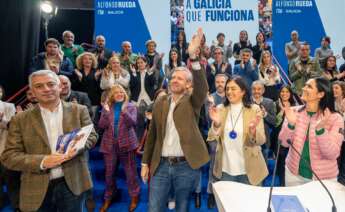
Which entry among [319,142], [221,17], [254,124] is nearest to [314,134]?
[319,142]

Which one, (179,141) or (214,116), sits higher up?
(214,116)

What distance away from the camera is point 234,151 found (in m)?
2.63

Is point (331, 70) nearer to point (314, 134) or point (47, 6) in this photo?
point (314, 134)

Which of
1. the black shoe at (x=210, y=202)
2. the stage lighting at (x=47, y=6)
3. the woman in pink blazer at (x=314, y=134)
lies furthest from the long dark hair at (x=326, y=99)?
the stage lighting at (x=47, y=6)

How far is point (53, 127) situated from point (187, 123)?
0.89 meters

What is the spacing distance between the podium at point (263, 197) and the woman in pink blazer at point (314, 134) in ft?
1.22

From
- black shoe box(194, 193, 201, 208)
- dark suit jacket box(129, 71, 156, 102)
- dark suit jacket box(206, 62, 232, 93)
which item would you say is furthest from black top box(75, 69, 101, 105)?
black shoe box(194, 193, 201, 208)

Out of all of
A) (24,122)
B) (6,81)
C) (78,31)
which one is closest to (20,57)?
(6,81)

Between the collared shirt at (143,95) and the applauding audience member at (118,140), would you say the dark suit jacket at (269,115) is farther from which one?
the collared shirt at (143,95)

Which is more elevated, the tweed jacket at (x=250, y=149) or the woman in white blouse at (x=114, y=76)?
the woman in white blouse at (x=114, y=76)

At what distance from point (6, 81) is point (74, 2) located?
7127mm

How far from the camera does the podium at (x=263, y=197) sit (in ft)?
5.28

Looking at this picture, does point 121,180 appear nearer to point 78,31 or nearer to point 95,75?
point 95,75

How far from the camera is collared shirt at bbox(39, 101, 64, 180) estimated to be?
6.80ft
